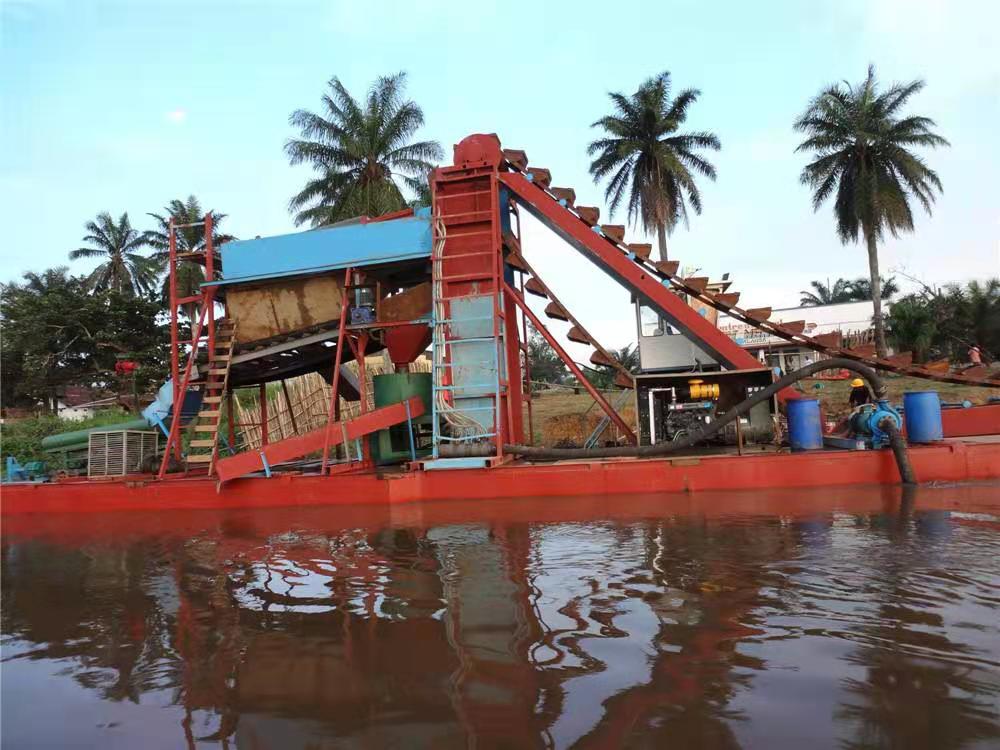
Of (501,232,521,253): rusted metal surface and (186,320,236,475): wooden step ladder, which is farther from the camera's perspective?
(501,232,521,253): rusted metal surface

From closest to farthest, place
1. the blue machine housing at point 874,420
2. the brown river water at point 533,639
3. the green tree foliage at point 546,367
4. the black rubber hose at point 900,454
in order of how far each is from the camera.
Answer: the brown river water at point 533,639 < the black rubber hose at point 900,454 < the blue machine housing at point 874,420 < the green tree foliage at point 546,367

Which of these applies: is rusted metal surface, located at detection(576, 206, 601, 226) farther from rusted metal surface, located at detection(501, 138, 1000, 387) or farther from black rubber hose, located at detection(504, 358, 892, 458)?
black rubber hose, located at detection(504, 358, 892, 458)

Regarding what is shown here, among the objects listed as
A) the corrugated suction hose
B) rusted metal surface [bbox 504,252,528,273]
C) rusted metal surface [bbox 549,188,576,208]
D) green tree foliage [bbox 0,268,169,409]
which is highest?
green tree foliage [bbox 0,268,169,409]

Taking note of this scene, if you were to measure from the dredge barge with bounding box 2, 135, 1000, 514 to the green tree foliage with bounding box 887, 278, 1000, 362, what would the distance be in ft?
77.1

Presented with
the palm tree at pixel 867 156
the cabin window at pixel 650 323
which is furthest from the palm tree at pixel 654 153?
the cabin window at pixel 650 323

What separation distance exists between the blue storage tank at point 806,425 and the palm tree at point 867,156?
2312cm

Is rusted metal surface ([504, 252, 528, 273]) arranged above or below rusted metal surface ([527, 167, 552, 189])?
below

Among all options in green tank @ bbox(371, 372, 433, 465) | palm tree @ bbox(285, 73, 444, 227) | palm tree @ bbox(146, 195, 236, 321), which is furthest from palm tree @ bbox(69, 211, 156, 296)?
green tank @ bbox(371, 372, 433, 465)

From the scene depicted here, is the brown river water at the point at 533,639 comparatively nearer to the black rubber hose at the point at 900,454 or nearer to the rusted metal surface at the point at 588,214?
the black rubber hose at the point at 900,454

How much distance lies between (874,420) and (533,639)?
826 centimetres

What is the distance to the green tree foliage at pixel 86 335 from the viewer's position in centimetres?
3105

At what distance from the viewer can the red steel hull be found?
9750mm

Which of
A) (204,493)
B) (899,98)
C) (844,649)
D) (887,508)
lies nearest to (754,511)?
(887,508)

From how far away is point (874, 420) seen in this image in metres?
10.0
